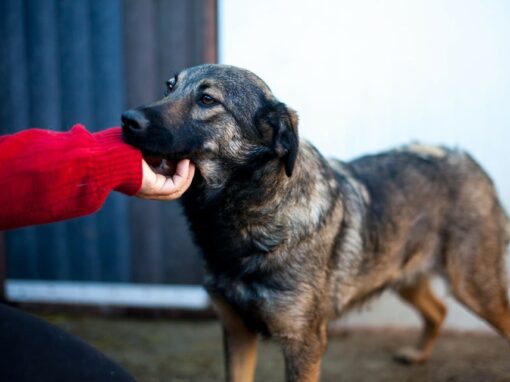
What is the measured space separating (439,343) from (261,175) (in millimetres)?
2612

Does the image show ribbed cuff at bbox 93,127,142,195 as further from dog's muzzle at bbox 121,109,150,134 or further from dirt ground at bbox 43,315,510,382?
dirt ground at bbox 43,315,510,382

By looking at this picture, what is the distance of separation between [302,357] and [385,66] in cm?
234

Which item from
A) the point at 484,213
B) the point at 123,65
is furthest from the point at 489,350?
the point at 123,65

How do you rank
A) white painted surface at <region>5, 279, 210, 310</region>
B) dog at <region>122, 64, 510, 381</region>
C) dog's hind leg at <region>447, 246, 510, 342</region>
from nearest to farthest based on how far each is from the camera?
1. dog at <region>122, 64, 510, 381</region>
2. dog's hind leg at <region>447, 246, 510, 342</region>
3. white painted surface at <region>5, 279, 210, 310</region>

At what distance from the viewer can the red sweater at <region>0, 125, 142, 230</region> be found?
1798 millimetres

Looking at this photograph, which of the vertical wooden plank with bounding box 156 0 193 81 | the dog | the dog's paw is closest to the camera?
the dog

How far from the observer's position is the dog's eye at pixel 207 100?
8.55ft

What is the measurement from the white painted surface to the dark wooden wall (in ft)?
0.20

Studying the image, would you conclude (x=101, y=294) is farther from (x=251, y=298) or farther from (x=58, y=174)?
(x=58, y=174)

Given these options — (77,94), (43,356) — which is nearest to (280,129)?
(43,356)

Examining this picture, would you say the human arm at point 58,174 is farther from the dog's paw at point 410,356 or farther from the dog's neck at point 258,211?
the dog's paw at point 410,356

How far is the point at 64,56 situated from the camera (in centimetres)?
476

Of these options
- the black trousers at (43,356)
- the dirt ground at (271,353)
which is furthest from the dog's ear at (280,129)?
the dirt ground at (271,353)

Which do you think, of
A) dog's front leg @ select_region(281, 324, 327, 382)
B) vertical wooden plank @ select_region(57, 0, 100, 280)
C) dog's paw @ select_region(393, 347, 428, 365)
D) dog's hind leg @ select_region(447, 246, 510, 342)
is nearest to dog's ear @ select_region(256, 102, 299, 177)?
dog's front leg @ select_region(281, 324, 327, 382)
